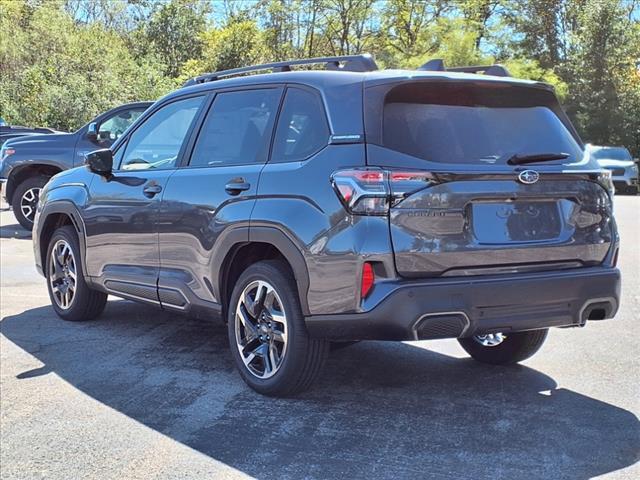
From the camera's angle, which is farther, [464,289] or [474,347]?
[474,347]

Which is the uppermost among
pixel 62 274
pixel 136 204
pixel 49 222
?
pixel 136 204

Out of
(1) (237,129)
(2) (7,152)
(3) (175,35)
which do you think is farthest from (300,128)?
(3) (175,35)

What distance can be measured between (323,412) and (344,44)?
32511mm

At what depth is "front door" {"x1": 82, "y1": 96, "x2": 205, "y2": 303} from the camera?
5.27m

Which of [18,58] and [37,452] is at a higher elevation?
[18,58]

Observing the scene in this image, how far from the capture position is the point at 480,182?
3.88 metres

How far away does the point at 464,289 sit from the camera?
376 cm

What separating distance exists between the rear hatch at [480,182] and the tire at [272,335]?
75cm

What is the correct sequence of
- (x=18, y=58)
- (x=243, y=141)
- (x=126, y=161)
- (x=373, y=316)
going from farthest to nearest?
(x=18, y=58)
(x=126, y=161)
(x=243, y=141)
(x=373, y=316)

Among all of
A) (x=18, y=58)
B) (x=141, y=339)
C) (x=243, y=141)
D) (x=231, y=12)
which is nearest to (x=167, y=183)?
(x=243, y=141)

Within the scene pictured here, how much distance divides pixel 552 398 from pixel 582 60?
1350 inches

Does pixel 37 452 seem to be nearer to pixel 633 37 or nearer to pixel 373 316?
pixel 373 316

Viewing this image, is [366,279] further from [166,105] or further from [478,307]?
[166,105]

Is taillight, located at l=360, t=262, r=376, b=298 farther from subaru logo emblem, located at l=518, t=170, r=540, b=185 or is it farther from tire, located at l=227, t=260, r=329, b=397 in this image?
subaru logo emblem, located at l=518, t=170, r=540, b=185
